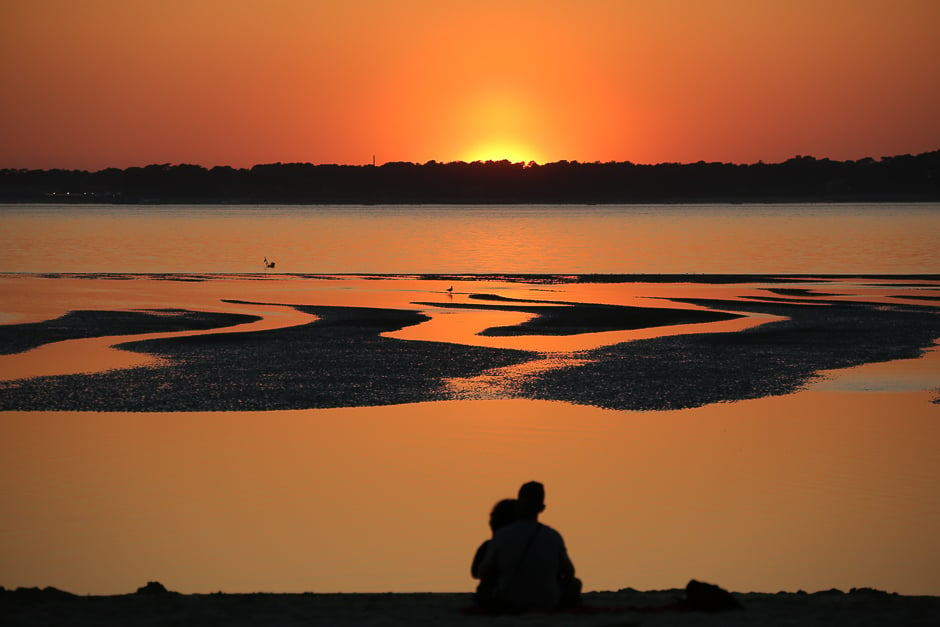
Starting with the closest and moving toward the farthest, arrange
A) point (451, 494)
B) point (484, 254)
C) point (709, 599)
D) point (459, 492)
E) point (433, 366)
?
point (709, 599) → point (451, 494) → point (459, 492) → point (433, 366) → point (484, 254)

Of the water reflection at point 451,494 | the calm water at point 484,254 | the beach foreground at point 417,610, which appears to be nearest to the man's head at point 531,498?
the beach foreground at point 417,610

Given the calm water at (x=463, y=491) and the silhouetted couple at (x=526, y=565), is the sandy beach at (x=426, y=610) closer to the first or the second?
the silhouetted couple at (x=526, y=565)

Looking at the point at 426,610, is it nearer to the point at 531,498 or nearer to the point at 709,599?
the point at 531,498

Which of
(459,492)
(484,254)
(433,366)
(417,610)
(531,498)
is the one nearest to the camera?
(531,498)

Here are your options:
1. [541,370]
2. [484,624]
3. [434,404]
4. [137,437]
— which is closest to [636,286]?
[541,370]

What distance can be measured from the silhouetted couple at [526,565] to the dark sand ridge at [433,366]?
434 inches

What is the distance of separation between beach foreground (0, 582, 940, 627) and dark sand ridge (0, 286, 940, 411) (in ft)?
33.2

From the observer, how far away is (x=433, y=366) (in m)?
25.5

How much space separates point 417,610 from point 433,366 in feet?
50.7

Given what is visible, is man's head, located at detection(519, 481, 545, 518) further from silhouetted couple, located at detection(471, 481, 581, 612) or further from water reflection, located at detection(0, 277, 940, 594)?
water reflection, located at detection(0, 277, 940, 594)

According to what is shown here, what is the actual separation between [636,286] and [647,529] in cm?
3622

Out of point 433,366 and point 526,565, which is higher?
point 526,565

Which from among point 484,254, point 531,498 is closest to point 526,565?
point 531,498

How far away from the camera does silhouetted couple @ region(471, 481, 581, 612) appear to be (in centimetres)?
967
